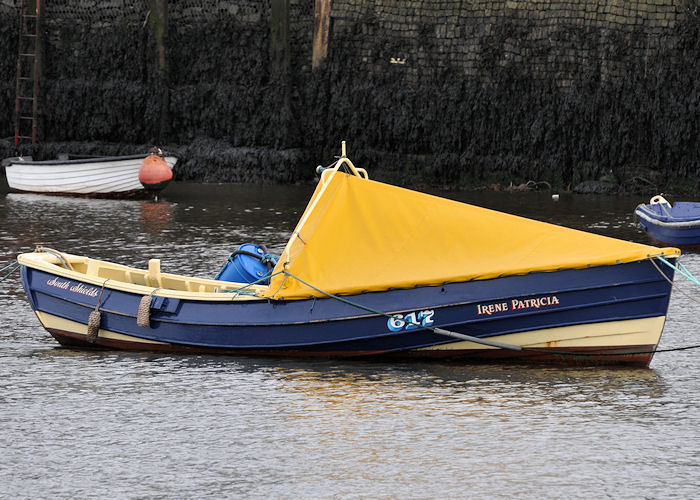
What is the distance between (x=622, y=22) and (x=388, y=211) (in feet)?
69.7

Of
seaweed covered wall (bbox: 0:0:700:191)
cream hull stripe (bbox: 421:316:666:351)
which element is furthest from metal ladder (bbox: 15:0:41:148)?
cream hull stripe (bbox: 421:316:666:351)

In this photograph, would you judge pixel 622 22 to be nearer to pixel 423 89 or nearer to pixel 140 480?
pixel 423 89

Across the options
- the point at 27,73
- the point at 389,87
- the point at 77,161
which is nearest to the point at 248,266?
the point at 77,161

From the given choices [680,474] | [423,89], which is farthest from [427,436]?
[423,89]

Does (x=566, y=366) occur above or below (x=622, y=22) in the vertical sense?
below

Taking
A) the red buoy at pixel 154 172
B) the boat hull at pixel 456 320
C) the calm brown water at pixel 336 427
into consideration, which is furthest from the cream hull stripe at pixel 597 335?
the red buoy at pixel 154 172

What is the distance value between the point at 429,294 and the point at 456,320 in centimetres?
35

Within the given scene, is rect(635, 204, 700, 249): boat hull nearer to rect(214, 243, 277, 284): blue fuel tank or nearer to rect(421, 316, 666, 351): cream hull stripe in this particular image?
rect(421, 316, 666, 351): cream hull stripe

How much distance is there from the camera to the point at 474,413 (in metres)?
9.20

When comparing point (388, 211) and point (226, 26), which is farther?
point (226, 26)

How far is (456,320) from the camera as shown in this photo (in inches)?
419

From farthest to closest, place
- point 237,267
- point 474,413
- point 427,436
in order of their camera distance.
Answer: point 237,267 → point 474,413 → point 427,436

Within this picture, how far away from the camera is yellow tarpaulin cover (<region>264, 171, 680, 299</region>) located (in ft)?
34.7

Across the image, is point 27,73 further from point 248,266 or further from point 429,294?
point 429,294
